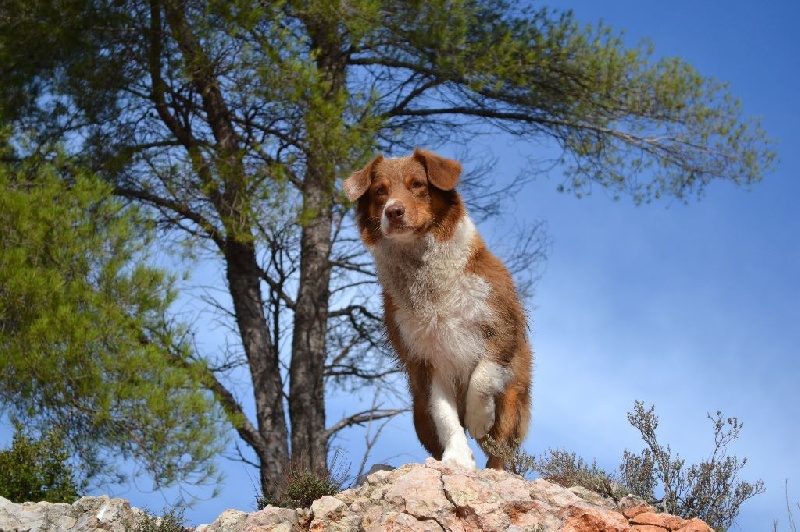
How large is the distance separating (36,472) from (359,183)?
442 cm

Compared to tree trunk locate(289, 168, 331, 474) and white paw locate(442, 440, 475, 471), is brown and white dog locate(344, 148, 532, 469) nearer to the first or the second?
white paw locate(442, 440, 475, 471)

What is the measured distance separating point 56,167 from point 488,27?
5.44 meters

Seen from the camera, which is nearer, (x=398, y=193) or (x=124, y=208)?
(x=398, y=193)

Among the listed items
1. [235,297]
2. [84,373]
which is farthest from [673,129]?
[84,373]

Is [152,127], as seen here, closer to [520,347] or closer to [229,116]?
[229,116]

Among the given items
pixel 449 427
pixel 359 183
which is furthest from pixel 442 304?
pixel 359 183

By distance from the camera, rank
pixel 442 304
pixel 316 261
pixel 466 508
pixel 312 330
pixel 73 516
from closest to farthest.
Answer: pixel 466 508, pixel 442 304, pixel 73 516, pixel 312 330, pixel 316 261

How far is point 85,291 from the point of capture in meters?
8.95

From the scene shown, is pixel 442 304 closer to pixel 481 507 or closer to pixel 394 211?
pixel 394 211

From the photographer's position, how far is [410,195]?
4.52 meters

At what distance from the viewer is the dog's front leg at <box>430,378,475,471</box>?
432 cm

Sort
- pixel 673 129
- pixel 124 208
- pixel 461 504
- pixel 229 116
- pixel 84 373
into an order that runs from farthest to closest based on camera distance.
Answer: pixel 673 129 < pixel 229 116 < pixel 124 208 < pixel 84 373 < pixel 461 504

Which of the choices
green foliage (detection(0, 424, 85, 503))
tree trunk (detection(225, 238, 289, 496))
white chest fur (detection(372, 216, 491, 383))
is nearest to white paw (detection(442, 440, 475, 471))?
white chest fur (detection(372, 216, 491, 383))

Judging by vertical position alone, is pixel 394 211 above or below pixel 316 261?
below
